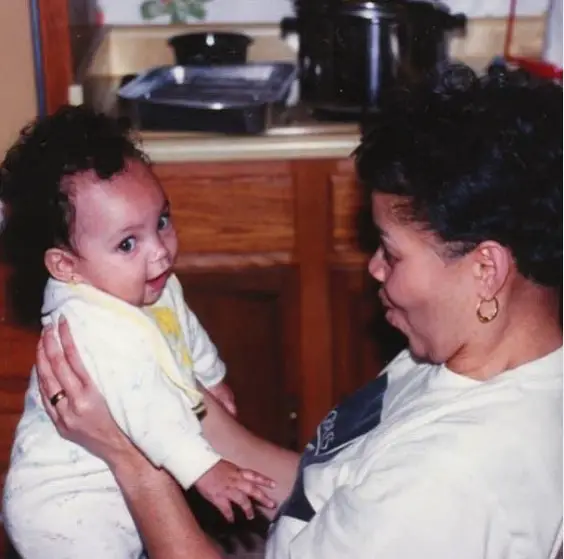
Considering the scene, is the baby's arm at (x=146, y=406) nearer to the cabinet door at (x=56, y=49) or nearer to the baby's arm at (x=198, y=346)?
the baby's arm at (x=198, y=346)

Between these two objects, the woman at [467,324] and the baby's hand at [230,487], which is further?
the baby's hand at [230,487]

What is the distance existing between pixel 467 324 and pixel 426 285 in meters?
0.06

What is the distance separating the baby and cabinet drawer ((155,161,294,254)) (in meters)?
0.54

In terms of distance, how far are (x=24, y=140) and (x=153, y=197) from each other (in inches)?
8.0

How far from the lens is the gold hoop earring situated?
113 cm

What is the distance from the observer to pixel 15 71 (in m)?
1.91

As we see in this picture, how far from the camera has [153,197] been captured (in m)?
1.39

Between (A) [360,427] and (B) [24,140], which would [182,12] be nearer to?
(B) [24,140]

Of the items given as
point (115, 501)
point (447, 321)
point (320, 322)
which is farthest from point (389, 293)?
point (320, 322)

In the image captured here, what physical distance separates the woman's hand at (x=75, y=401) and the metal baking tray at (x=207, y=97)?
0.76m

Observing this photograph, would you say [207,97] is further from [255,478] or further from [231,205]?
[255,478]

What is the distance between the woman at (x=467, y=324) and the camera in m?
1.09

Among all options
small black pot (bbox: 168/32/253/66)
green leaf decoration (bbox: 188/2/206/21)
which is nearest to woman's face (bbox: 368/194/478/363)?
small black pot (bbox: 168/32/253/66)

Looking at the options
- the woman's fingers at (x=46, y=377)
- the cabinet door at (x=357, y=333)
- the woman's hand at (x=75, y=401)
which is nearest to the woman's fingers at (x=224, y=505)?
the woman's hand at (x=75, y=401)
